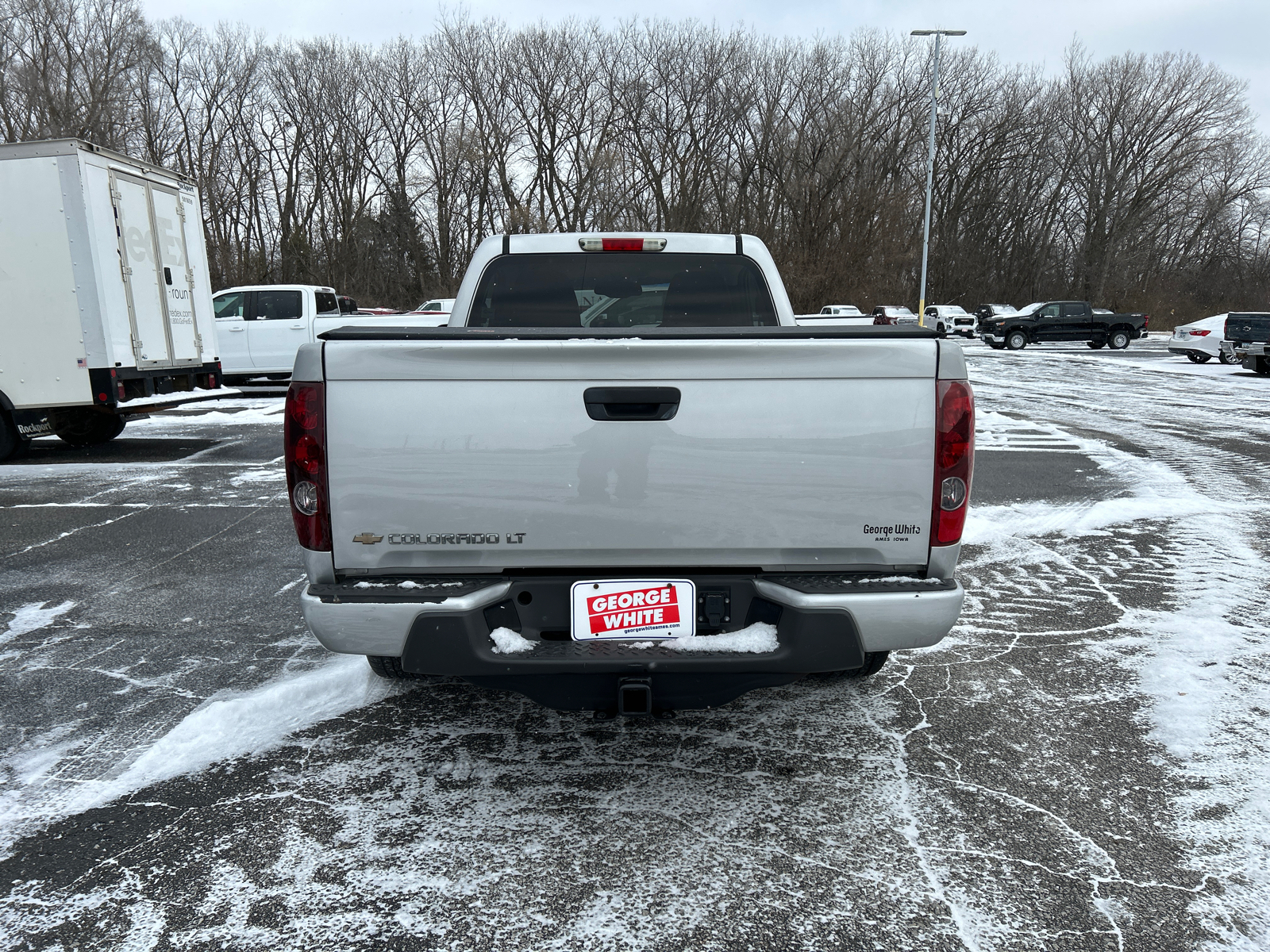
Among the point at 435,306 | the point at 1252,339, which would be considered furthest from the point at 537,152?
the point at 1252,339

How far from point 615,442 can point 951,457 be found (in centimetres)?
105

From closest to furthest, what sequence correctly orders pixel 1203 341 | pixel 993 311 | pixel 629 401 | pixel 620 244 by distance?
pixel 629 401, pixel 620 244, pixel 1203 341, pixel 993 311

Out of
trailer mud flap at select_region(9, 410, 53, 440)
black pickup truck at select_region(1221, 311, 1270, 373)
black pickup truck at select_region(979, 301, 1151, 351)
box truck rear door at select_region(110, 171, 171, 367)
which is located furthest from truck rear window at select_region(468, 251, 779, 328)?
black pickup truck at select_region(979, 301, 1151, 351)

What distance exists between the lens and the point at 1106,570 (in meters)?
5.44

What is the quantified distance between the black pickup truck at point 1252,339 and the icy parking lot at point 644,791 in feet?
64.7

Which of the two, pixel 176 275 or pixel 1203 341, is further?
pixel 1203 341

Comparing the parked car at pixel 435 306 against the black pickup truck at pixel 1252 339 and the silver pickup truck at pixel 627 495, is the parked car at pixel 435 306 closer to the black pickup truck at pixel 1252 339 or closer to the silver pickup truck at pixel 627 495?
the black pickup truck at pixel 1252 339

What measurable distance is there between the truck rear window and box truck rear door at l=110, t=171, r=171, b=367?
7.40m

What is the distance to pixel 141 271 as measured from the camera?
32.6 ft

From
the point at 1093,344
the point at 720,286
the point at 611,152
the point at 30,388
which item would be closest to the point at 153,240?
the point at 30,388

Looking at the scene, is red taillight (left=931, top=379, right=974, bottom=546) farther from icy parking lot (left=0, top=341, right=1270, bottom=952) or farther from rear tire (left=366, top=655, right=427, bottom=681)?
rear tire (left=366, top=655, right=427, bottom=681)

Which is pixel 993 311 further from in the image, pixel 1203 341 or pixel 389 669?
pixel 389 669

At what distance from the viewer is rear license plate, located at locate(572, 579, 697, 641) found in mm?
2627

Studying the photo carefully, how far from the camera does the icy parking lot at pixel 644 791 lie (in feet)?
7.42
